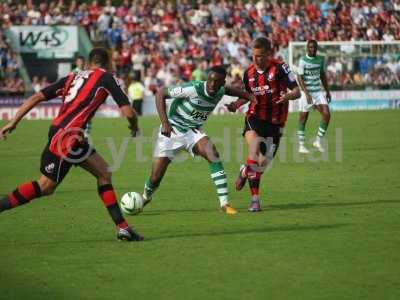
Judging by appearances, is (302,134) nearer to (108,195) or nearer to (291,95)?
(291,95)

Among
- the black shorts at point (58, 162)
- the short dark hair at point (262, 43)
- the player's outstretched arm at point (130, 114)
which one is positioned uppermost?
the short dark hair at point (262, 43)

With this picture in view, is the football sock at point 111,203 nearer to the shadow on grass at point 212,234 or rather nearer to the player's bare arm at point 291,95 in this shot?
the shadow on grass at point 212,234

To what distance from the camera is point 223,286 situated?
759cm

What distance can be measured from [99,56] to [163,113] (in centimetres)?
195

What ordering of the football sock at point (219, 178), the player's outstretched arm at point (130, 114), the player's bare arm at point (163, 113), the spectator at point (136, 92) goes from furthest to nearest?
the spectator at point (136, 92), the football sock at point (219, 178), the player's bare arm at point (163, 113), the player's outstretched arm at point (130, 114)

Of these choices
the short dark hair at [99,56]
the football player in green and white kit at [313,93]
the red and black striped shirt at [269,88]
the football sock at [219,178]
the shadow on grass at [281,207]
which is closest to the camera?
the short dark hair at [99,56]

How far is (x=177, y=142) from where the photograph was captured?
38.3 feet

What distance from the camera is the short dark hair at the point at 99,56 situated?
9.50 meters

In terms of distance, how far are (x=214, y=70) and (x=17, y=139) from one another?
14721 mm

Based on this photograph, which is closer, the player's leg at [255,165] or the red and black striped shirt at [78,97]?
the red and black striped shirt at [78,97]

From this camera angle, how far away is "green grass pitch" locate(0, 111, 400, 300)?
7621mm

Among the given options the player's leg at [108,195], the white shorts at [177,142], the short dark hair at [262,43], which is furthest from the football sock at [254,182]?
the player's leg at [108,195]

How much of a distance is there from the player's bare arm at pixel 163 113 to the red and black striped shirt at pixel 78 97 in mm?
1802

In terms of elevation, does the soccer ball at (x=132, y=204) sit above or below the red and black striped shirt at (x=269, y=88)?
below
